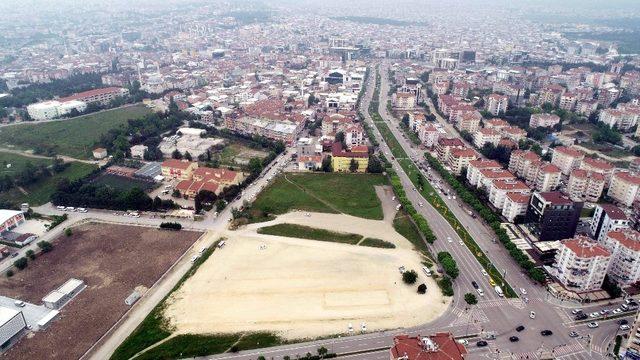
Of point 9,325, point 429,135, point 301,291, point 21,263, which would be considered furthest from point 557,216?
point 21,263

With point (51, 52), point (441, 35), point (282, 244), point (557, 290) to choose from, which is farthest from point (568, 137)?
point (51, 52)

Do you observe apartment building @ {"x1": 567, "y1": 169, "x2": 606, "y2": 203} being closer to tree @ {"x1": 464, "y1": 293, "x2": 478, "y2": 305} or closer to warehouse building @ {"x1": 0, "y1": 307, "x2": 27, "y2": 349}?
tree @ {"x1": 464, "y1": 293, "x2": 478, "y2": 305}

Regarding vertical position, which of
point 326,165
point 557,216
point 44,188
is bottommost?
point 44,188

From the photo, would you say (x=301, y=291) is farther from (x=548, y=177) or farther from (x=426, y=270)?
(x=548, y=177)

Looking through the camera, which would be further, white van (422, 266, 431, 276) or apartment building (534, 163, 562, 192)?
apartment building (534, 163, 562, 192)

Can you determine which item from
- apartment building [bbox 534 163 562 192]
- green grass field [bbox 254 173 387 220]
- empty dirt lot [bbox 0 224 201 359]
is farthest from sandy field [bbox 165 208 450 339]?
apartment building [bbox 534 163 562 192]

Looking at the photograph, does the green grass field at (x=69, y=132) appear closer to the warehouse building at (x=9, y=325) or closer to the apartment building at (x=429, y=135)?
the warehouse building at (x=9, y=325)

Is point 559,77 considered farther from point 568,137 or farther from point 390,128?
point 390,128
